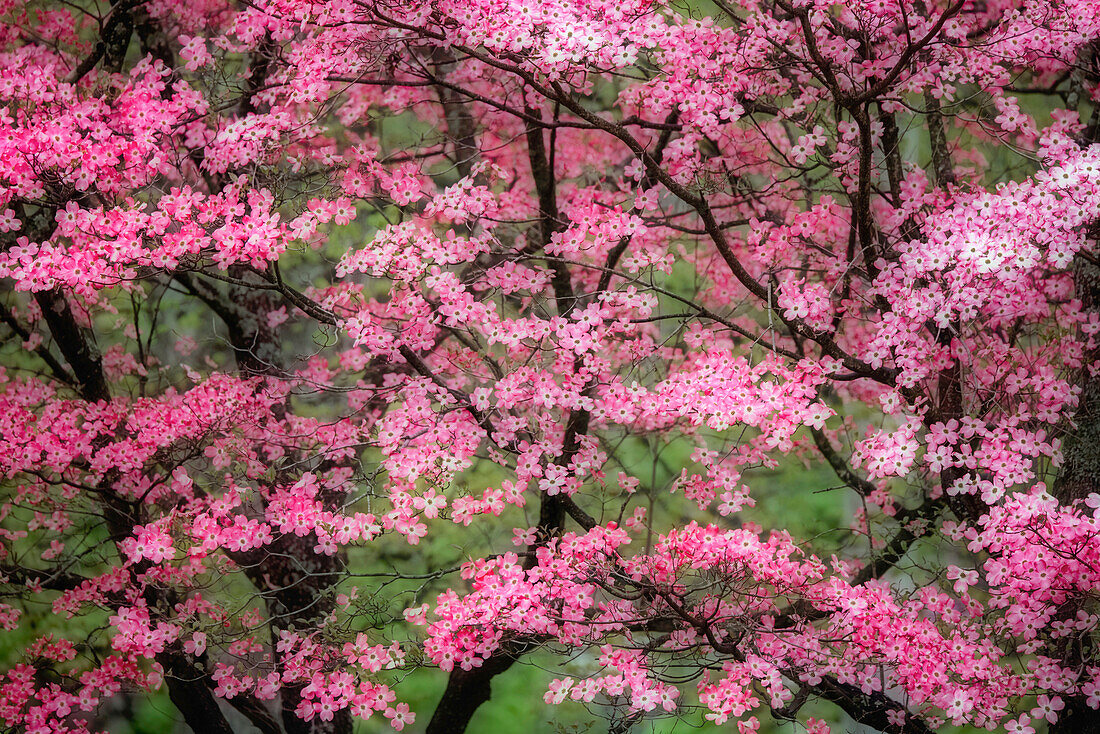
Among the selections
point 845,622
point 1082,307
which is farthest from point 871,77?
point 845,622

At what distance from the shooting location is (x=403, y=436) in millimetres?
4484

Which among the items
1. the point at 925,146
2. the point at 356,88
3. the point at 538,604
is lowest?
the point at 538,604

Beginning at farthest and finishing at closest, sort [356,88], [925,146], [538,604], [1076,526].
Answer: [925,146] < [356,88] < [538,604] < [1076,526]

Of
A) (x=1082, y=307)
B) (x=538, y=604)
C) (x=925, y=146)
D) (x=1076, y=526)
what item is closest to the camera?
(x=1076, y=526)

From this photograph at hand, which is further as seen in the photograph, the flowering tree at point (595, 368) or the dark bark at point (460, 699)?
the dark bark at point (460, 699)

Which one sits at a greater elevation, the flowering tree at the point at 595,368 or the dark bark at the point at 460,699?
the flowering tree at the point at 595,368

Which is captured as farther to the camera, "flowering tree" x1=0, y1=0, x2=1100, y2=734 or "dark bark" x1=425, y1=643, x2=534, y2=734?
"dark bark" x1=425, y1=643, x2=534, y2=734

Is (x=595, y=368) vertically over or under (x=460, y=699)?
over

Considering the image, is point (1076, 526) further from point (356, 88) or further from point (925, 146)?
point (925, 146)

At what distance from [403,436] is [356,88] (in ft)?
8.45

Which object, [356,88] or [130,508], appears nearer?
[130,508]

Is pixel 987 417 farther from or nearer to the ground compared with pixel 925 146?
nearer to the ground

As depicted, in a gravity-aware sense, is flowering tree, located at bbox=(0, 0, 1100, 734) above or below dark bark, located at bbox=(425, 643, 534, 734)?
above

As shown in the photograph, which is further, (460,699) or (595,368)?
(460,699)
